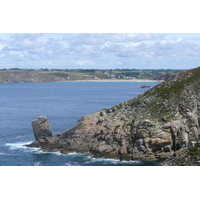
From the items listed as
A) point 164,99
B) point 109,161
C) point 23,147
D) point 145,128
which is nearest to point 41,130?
→ point 23,147

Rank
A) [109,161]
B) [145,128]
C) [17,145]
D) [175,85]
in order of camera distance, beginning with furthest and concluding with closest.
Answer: [175,85] → [17,145] → [145,128] → [109,161]

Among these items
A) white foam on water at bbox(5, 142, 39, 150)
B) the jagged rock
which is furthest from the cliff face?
white foam on water at bbox(5, 142, 39, 150)

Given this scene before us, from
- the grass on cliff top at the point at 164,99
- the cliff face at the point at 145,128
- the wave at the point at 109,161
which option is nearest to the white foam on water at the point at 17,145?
the cliff face at the point at 145,128

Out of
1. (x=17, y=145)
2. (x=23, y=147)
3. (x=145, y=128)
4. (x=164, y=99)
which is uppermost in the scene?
(x=164, y=99)

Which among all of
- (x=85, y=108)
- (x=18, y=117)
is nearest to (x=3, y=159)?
(x=18, y=117)

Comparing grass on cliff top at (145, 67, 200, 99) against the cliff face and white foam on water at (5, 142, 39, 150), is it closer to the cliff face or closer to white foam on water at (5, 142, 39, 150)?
the cliff face

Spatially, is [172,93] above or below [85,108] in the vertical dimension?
above

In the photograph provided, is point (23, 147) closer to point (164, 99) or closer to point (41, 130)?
point (41, 130)

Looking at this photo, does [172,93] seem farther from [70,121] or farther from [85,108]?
[85,108]
